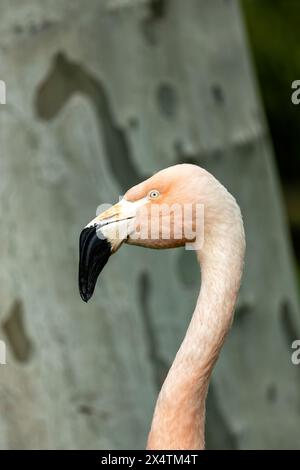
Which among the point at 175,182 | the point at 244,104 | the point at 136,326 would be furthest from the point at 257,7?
the point at 175,182

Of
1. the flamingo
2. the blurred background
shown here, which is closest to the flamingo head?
the flamingo

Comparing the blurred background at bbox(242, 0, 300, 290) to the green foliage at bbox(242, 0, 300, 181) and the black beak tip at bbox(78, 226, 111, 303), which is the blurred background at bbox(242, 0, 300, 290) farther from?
the black beak tip at bbox(78, 226, 111, 303)

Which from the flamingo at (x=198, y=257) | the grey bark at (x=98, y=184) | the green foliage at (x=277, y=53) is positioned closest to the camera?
the flamingo at (x=198, y=257)

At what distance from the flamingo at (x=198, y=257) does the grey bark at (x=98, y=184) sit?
96cm

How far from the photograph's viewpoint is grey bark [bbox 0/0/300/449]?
2.83 meters

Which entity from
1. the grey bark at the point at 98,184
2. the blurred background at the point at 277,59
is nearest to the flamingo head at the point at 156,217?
the grey bark at the point at 98,184

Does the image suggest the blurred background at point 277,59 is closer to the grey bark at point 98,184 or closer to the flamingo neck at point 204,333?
the grey bark at point 98,184

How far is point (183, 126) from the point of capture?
9.91 feet

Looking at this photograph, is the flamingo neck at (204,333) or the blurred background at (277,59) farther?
the blurred background at (277,59)

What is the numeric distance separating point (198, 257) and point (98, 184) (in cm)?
103

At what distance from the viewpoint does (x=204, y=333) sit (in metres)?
1.84

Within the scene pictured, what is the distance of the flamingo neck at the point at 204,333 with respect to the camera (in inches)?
72.2

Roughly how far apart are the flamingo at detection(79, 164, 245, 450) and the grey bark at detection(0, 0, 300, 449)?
955 mm

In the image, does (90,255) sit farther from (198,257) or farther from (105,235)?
(198,257)
